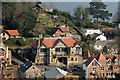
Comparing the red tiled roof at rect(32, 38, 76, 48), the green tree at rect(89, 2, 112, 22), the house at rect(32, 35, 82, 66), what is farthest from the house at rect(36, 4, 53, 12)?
the house at rect(32, 35, 82, 66)

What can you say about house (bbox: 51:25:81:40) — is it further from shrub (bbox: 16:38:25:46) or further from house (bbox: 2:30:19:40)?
shrub (bbox: 16:38:25:46)

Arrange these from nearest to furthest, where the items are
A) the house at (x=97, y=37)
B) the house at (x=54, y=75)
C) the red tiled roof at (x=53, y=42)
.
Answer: the house at (x=54, y=75) < the red tiled roof at (x=53, y=42) < the house at (x=97, y=37)

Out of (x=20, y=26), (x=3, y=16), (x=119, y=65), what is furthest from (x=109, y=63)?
(x=3, y=16)

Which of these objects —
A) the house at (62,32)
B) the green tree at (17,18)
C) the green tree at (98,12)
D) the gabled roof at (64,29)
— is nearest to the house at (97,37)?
the house at (62,32)

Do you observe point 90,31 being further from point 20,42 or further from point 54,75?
point 54,75

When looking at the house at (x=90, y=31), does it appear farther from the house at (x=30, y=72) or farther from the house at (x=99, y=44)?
the house at (x=30, y=72)

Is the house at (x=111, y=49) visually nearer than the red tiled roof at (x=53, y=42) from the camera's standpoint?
No
